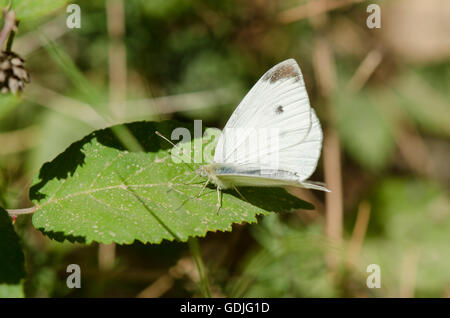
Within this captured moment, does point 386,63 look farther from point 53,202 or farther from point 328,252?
point 53,202

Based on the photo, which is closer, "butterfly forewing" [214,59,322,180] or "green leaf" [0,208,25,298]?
"green leaf" [0,208,25,298]

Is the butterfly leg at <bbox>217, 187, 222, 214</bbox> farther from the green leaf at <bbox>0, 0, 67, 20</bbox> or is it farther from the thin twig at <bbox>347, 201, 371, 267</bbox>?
the thin twig at <bbox>347, 201, 371, 267</bbox>

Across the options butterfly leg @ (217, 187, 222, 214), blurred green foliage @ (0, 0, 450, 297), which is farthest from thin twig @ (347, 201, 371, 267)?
butterfly leg @ (217, 187, 222, 214)

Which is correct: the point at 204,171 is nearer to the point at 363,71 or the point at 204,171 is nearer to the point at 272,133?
the point at 272,133

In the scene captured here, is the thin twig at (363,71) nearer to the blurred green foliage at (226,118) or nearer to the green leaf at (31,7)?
the blurred green foliage at (226,118)
